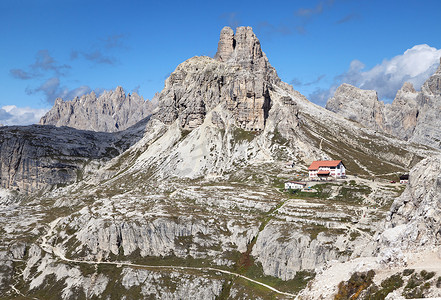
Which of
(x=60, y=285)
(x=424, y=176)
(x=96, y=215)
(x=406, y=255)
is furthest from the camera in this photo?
(x=96, y=215)

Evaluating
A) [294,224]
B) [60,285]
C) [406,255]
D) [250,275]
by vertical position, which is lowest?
[60,285]

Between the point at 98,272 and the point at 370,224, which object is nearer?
the point at 370,224

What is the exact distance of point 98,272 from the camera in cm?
14700

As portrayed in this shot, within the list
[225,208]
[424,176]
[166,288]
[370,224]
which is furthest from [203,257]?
[424,176]

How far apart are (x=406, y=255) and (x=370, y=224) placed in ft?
291

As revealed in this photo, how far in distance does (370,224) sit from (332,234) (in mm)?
13619

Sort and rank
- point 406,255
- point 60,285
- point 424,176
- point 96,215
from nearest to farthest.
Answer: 1. point 406,255
2. point 424,176
3. point 60,285
4. point 96,215

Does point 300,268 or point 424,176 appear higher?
point 424,176

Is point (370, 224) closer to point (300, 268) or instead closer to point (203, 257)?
point (300, 268)

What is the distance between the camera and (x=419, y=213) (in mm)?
63656

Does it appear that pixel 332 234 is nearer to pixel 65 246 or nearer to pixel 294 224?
pixel 294 224

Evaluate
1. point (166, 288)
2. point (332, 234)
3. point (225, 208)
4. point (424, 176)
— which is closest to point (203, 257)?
point (166, 288)

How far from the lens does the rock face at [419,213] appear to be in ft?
179

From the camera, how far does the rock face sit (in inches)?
2148
